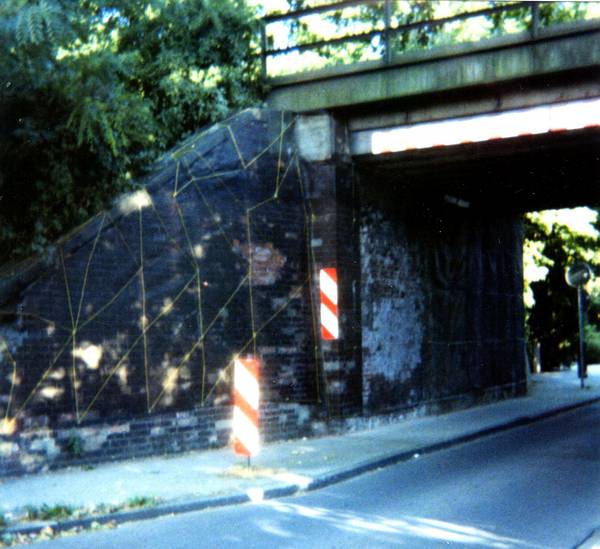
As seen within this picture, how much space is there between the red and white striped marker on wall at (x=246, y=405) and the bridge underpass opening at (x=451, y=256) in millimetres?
4285

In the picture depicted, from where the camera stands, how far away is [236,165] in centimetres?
1234

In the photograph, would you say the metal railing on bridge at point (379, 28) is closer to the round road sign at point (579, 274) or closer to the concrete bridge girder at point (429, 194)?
the concrete bridge girder at point (429, 194)

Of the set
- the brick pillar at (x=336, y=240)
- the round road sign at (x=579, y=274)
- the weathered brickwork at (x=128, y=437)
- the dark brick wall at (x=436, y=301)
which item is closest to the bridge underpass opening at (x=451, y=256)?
the dark brick wall at (x=436, y=301)

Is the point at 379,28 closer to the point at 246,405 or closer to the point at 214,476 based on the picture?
the point at 246,405

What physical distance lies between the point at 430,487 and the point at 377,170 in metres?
6.56

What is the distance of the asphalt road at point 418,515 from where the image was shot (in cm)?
698

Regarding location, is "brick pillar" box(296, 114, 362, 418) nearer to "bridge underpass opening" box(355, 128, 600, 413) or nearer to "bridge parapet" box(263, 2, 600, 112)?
"bridge underpass opening" box(355, 128, 600, 413)

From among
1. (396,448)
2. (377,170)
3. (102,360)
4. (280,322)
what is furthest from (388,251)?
(102,360)

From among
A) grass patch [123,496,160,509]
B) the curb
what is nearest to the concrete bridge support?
grass patch [123,496,160,509]

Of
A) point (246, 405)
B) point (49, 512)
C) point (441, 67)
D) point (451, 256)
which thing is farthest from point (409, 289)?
point (49, 512)

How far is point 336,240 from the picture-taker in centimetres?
1318

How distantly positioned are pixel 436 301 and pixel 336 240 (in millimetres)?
3994

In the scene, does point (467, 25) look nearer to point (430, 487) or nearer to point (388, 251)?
point (388, 251)

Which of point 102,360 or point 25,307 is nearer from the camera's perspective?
point 25,307
